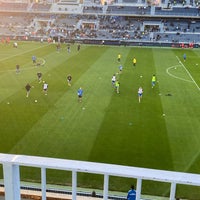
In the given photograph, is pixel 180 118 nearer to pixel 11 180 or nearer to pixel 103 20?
pixel 11 180

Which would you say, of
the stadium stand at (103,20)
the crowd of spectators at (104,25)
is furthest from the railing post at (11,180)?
the crowd of spectators at (104,25)

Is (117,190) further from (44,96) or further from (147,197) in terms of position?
(44,96)

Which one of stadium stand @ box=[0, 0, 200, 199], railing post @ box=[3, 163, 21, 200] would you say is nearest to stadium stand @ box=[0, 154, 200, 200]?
railing post @ box=[3, 163, 21, 200]

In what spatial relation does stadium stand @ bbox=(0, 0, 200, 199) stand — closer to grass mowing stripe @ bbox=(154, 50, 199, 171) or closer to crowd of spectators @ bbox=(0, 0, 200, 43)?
crowd of spectators @ bbox=(0, 0, 200, 43)

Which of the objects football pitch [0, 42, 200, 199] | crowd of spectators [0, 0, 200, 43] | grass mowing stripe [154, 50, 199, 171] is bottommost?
grass mowing stripe [154, 50, 199, 171]

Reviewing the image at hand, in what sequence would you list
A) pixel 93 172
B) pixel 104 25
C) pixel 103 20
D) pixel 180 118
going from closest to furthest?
1. pixel 93 172
2. pixel 180 118
3. pixel 104 25
4. pixel 103 20

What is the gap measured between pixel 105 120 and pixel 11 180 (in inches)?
644

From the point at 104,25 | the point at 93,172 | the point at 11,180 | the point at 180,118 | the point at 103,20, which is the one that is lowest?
the point at 180,118

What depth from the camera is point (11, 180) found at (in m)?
3.09

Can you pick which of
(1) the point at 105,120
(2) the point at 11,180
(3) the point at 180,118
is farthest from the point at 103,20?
(2) the point at 11,180

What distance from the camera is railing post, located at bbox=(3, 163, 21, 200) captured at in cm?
307

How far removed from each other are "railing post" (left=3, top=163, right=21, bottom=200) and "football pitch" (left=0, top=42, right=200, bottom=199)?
29.5 feet

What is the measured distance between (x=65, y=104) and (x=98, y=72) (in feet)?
40.4

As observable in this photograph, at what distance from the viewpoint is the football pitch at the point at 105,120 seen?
14164 mm
